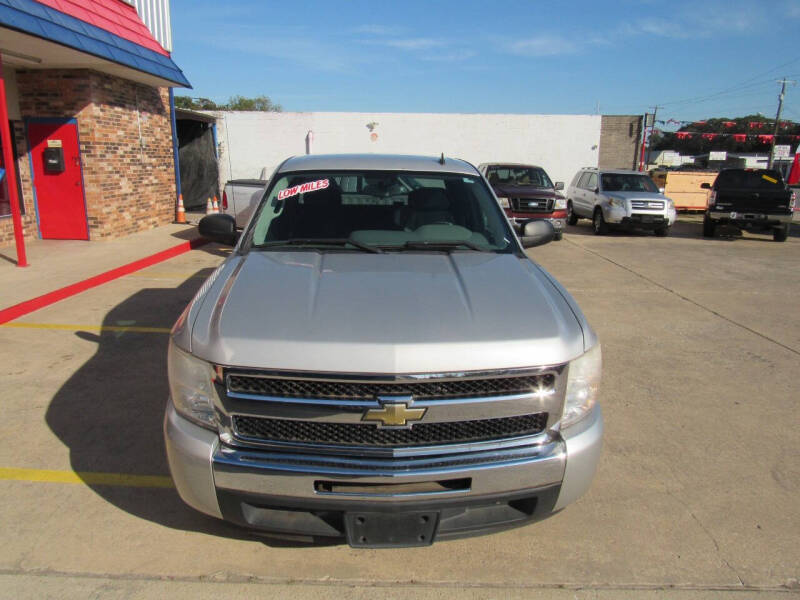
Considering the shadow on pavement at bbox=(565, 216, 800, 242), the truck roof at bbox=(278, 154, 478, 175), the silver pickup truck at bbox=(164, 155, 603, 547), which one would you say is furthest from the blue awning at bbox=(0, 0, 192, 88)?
the shadow on pavement at bbox=(565, 216, 800, 242)

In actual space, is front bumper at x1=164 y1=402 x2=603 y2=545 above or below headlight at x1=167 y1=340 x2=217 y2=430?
below

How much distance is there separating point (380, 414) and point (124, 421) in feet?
8.28

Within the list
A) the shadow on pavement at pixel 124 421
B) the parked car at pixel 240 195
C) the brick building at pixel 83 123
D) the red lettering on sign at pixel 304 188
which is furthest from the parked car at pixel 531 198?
the red lettering on sign at pixel 304 188

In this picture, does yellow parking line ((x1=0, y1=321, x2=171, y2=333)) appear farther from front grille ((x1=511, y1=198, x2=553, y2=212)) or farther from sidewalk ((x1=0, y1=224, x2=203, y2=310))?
front grille ((x1=511, y1=198, x2=553, y2=212))

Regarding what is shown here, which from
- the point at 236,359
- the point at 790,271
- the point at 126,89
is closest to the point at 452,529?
the point at 236,359

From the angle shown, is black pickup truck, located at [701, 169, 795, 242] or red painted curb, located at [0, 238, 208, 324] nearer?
red painted curb, located at [0, 238, 208, 324]

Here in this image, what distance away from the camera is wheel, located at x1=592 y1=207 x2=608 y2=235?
15353mm

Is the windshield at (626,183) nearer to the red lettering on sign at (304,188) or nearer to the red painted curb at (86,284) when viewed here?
the red painted curb at (86,284)

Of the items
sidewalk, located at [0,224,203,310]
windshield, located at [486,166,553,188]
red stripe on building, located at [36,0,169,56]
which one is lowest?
sidewalk, located at [0,224,203,310]

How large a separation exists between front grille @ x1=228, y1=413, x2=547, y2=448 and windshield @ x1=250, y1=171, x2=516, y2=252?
1347 millimetres

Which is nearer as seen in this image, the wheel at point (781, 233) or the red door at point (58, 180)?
the red door at point (58, 180)

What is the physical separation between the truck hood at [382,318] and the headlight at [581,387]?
0.08 meters

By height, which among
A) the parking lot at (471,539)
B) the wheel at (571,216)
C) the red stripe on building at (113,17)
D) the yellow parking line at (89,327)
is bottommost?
the parking lot at (471,539)

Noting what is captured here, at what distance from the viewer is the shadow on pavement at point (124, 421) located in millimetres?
3020
